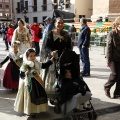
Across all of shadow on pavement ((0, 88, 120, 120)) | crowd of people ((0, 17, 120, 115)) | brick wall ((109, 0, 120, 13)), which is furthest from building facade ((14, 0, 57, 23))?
shadow on pavement ((0, 88, 120, 120))

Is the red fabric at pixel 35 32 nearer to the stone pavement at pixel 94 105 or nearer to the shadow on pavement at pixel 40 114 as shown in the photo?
the stone pavement at pixel 94 105

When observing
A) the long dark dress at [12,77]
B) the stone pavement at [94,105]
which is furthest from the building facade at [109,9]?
the long dark dress at [12,77]

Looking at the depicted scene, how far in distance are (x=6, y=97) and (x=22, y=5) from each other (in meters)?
47.7

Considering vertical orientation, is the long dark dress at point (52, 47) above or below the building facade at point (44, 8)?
below

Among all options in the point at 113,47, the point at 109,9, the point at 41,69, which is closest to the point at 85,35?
the point at 113,47

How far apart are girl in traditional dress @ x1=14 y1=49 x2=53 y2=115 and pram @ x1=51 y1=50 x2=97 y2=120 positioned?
0.29 m

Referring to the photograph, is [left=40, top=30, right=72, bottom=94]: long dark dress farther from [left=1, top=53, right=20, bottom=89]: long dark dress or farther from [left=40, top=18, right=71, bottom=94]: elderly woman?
[left=1, top=53, right=20, bottom=89]: long dark dress

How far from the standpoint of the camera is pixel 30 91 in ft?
14.3

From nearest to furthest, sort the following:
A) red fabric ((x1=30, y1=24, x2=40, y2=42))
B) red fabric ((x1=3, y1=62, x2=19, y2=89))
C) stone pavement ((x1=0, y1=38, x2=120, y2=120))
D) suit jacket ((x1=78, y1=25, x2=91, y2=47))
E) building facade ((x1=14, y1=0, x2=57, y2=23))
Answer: stone pavement ((x1=0, y1=38, x2=120, y2=120)) → red fabric ((x1=3, y1=62, x2=19, y2=89)) → suit jacket ((x1=78, y1=25, x2=91, y2=47)) → red fabric ((x1=30, y1=24, x2=40, y2=42)) → building facade ((x1=14, y1=0, x2=57, y2=23))

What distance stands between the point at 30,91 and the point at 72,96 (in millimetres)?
688

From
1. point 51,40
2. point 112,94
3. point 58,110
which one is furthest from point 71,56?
point 112,94

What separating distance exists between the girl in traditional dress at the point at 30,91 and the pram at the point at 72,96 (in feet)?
0.96

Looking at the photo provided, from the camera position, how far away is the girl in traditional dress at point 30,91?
4375 mm

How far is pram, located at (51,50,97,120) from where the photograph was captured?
423 centimetres
